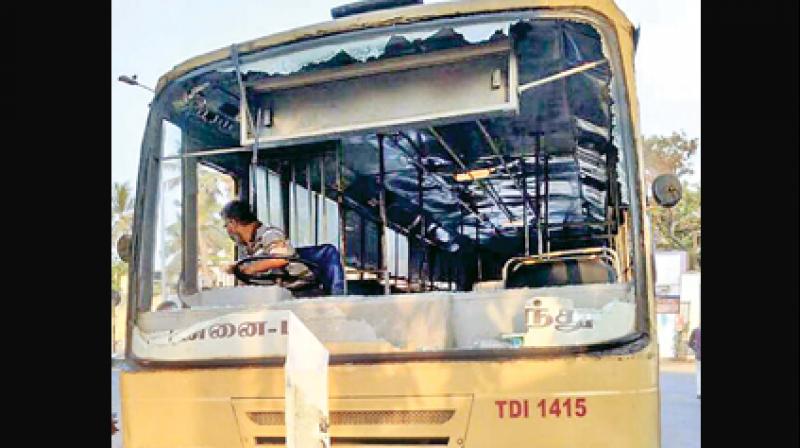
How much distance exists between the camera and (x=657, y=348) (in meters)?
2.97

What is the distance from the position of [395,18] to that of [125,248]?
161 cm

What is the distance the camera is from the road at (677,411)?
762cm

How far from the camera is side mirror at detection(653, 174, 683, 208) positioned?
3143 millimetres

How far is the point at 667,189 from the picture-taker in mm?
3154

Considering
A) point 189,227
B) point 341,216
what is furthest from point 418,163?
point 189,227

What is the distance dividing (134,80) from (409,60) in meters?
1.29

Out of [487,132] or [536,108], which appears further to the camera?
[487,132]

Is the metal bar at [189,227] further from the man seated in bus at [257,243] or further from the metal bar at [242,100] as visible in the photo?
the metal bar at [242,100]

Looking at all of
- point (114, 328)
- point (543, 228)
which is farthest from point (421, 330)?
point (543, 228)

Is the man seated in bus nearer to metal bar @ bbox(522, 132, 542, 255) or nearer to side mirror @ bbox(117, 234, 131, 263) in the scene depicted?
side mirror @ bbox(117, 234, 131, 263)

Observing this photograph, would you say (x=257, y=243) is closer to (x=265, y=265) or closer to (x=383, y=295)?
(x=265, y=265)

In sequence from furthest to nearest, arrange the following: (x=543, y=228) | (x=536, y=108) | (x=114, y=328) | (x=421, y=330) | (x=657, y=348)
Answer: (x=543, y=228)
(x=114, y=328)
(x=536, y=108)
(x=421, y=330)
(x=657, y=348)

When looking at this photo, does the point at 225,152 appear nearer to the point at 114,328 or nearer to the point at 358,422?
the point at 114,328

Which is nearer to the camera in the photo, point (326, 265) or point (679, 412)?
point (326, 265)
